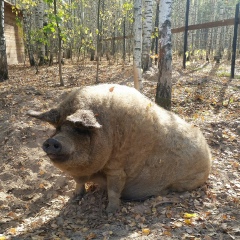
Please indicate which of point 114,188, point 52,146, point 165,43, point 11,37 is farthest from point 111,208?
point 11,37

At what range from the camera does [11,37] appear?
21.8 metres

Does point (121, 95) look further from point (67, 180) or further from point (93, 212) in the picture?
point (67, 180)

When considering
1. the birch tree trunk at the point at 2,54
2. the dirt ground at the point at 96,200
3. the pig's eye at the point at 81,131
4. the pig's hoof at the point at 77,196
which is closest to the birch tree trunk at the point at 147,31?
the dirt ground at the point at 96,200

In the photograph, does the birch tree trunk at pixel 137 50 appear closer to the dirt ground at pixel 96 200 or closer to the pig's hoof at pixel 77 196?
the dirt ground at pixel 96 200

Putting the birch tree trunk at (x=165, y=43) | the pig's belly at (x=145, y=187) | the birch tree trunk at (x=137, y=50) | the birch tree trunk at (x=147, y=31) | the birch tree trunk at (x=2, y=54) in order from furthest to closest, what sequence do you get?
the birch tree trunk at (x=147, y=31) < the birch tree trunk at (x=2, y=54) < the birch tree trunk at (x=137, y=50) < the birch tree trunk at (x=165, y=43) < the pig's belly at (x=145, y=187)

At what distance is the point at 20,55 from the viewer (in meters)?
23.7

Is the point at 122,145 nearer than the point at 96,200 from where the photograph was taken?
Yes

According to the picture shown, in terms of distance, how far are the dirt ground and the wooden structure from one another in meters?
13.8

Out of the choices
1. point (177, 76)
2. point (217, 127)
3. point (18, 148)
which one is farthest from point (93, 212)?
point (177, 76)

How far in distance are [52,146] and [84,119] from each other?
50 cm

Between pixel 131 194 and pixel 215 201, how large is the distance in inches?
52.7

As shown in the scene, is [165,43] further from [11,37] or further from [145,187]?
[11,37]

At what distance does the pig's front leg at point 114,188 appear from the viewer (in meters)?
4.43

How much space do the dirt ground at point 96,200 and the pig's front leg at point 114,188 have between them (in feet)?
0.41
